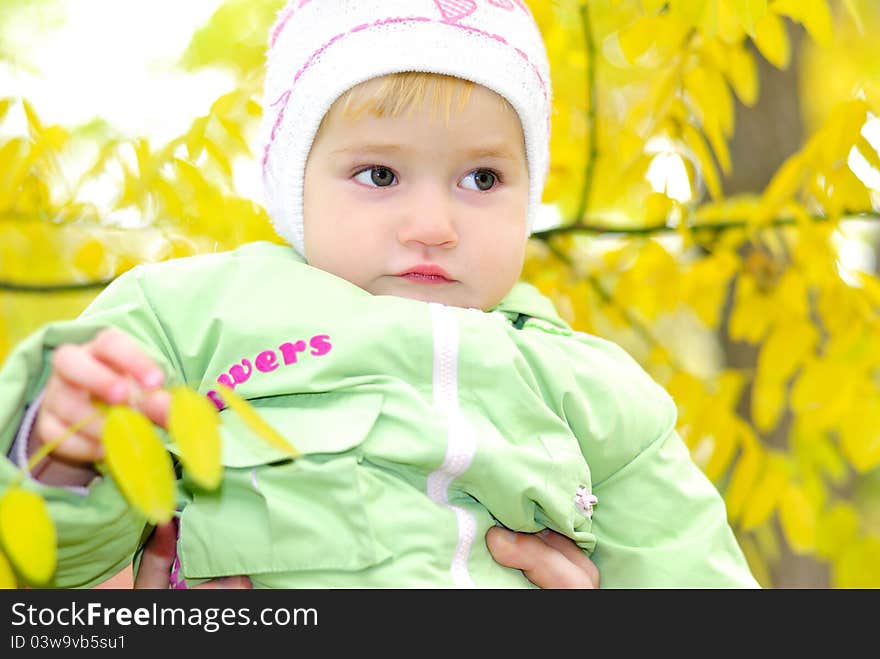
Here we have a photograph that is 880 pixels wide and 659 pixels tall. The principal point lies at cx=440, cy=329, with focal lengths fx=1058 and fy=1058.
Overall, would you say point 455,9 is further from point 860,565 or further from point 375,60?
point 860,565

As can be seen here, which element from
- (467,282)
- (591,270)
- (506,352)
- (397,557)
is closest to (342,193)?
(467,282)

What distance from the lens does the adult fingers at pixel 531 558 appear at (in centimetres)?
158

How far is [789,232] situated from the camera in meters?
2.78

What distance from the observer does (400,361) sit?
5.13 feet

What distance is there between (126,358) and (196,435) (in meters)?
0.20

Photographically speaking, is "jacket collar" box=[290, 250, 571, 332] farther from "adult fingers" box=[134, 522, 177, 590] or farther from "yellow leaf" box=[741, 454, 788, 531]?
"yellow leaf" box=[741, 454, 788, 531]

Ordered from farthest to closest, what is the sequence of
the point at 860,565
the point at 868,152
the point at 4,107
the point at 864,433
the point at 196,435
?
1. the point at 860,565
2. the point at 864,433
3. the point at 4,107
4. the point at 868,152
5. the point at 196,435

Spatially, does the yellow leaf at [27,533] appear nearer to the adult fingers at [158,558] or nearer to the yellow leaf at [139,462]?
the yellow leaf at [139,462]

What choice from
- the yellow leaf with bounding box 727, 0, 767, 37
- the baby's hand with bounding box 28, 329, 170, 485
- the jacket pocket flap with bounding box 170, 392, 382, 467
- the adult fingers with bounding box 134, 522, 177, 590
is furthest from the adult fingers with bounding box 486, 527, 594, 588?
the yellow leaf with bounding box 727, 0, 767, 37

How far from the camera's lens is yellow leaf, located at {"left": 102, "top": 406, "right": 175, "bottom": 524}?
962mm

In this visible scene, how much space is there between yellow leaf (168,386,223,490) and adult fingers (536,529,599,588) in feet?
2.71

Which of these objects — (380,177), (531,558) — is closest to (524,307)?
(380,177)

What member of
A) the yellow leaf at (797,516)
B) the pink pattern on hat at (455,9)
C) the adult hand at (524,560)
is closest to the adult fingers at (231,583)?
the adult hand at (524,560)

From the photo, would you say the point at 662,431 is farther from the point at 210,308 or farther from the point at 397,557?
the point at 210,308
